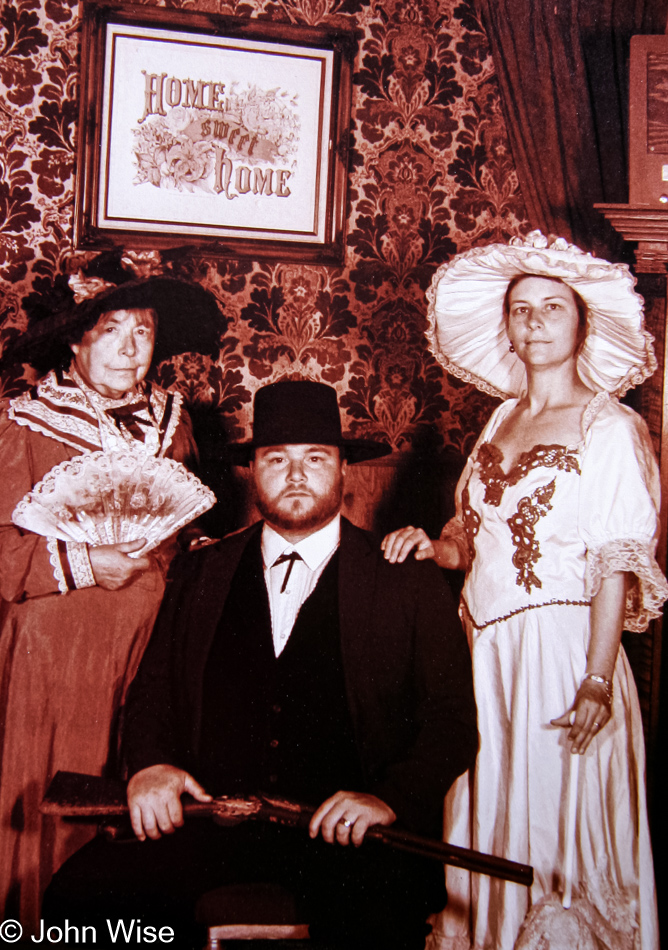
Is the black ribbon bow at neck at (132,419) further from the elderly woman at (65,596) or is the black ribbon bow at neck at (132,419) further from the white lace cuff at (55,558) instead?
the white lace cuff at (55,558)

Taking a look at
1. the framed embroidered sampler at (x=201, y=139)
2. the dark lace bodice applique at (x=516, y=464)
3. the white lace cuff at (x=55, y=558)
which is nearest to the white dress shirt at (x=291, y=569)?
the dark lace bodice applique at (x=516, y=464)

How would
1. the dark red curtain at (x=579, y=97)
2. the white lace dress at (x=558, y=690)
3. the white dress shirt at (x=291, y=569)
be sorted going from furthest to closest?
the dark red curtain at (x=579, y=97), the white dress shirt at (x=291, y=569), the white lace dress at (x=558, y=690)

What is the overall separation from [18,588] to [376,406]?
3.41 feet

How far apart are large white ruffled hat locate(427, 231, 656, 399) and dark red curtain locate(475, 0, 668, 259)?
0.21m

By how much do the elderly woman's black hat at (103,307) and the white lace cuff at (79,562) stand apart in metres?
0.46

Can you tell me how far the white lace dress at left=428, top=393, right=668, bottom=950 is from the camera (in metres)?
1.85

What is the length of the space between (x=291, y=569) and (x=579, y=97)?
59.1 inches

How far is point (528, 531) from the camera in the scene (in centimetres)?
190

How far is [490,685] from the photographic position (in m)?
1.96

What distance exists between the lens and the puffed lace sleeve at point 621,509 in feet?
5.97

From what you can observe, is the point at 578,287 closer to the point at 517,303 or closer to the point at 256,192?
the point at 517,303

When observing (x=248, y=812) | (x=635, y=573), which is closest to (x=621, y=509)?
(x=635, y=573)

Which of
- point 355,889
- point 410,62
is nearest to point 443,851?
point 355,889

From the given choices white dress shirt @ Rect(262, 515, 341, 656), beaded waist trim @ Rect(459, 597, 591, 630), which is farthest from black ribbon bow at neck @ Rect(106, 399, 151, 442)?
beaded waist trim @ Rect(459, 597, 591, 630)
